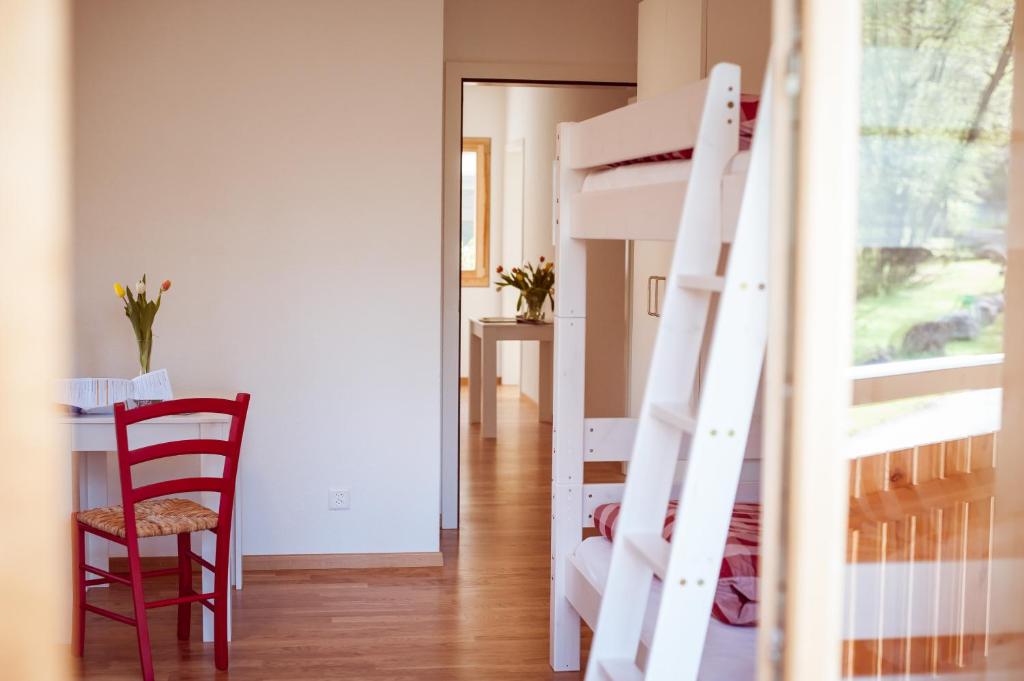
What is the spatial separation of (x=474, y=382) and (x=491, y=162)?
9.23 ft

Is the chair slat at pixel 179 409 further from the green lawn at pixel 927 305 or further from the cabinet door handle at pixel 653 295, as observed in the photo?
the green lawn at pixel 927 305

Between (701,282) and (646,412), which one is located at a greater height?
(701,282)

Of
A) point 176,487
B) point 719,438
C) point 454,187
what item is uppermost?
point 454,187

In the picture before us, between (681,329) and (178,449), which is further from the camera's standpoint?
(178,449)

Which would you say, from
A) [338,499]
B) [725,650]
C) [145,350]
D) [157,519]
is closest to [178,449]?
[157,519]

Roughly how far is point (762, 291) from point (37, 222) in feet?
4.45

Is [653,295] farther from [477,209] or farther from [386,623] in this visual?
[477,209]

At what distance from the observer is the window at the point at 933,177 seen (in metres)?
1.49

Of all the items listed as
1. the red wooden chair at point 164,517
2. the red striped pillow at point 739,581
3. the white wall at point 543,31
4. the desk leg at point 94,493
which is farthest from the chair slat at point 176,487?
the white wall at point 543,31

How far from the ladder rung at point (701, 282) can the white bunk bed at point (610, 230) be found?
0.04 feet

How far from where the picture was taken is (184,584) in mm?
3658

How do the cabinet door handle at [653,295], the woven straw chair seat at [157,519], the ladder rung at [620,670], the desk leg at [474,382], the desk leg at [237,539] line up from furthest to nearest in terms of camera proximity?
the desk leg at [474,382], the cabinet door handle at [653,295], the desk leg at [237,539], the woven straw chair seat at [157,519], the ladder rung at [620,670]

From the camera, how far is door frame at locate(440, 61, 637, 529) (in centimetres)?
522

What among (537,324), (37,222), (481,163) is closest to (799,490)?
(37,222)
